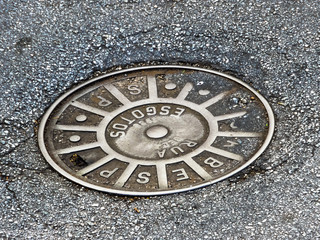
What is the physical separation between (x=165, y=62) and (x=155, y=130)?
0.80 metres

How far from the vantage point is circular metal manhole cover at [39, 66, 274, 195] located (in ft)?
11.2

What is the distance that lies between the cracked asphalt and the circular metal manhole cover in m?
0.09

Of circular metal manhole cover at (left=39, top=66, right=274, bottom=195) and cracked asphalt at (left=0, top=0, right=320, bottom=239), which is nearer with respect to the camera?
cracked asphalt at (left=0, top=0, right=320, bottom=239)

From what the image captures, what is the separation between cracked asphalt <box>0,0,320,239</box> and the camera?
3047 mm

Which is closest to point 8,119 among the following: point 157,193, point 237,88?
point 157,193

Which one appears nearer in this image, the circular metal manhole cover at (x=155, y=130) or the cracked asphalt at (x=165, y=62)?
the cracked asphalt at (x=165, y=62)

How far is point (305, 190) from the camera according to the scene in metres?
3.17

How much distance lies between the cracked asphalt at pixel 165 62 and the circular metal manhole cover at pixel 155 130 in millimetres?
93

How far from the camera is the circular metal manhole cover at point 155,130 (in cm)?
342

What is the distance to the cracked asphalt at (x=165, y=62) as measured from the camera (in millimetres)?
3047

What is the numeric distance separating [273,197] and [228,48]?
154 centimetres

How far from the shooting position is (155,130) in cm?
372

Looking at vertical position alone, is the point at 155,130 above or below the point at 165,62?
below

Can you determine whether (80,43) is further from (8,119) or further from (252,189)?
(252,189)
